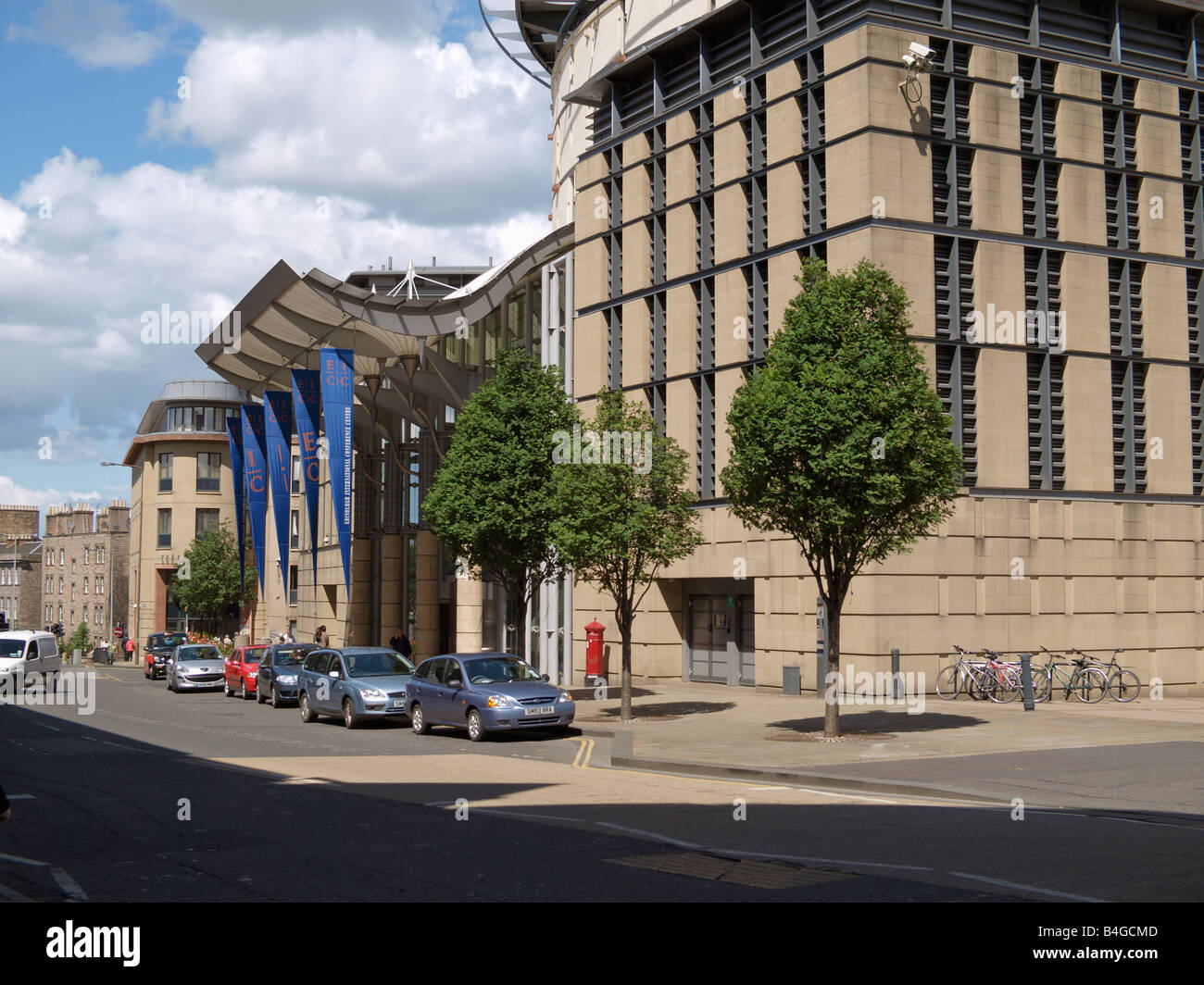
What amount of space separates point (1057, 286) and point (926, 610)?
9057 millimetres

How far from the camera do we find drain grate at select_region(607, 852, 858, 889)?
8.50 metres

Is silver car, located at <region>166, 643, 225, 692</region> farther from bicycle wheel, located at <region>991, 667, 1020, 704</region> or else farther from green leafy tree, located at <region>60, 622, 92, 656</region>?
green leafy tree, located at <region>60, 622, 92, 656</region>

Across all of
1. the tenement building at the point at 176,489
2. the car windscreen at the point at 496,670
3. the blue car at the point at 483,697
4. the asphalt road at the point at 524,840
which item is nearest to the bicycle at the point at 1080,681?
the blue car at the point at 483,697

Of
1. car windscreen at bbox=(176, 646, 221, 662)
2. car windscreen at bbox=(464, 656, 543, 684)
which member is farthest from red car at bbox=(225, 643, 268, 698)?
car windscreen at bbox=(464, 656, 543, 684)

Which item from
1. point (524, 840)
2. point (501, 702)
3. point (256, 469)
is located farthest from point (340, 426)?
point (524, 840)

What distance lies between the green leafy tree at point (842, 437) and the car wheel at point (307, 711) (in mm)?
11433

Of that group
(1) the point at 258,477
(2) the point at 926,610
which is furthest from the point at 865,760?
(1) the point at 258,477

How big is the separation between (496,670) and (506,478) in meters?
7.56

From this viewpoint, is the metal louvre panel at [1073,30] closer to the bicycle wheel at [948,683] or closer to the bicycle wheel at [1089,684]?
the bicycle wheel at [1089,684]

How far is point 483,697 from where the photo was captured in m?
20.9

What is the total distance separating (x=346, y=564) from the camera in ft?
130

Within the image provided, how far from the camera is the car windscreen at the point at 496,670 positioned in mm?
21766

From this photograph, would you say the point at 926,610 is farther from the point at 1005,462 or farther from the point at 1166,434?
the point at 1166,434

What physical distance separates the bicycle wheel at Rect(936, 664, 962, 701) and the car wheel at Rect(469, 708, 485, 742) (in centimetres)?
1118
